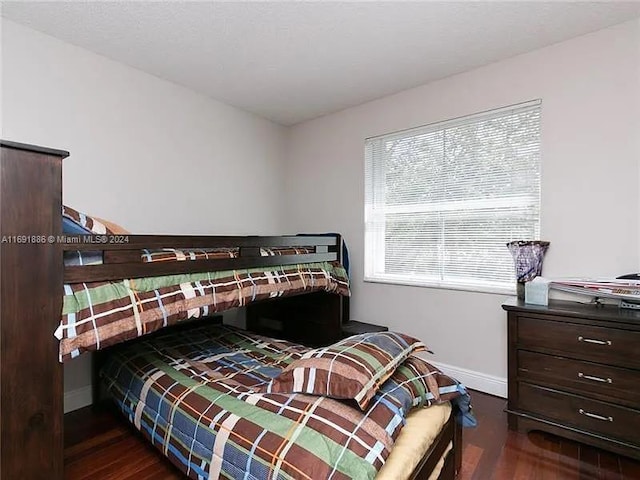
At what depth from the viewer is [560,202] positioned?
2.25 meters

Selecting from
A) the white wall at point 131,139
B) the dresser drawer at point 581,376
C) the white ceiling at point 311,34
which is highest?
the white ceiling at point 311,34

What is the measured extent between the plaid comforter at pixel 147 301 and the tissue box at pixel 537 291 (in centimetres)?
153

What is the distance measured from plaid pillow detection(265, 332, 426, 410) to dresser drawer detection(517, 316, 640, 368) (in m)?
0.97

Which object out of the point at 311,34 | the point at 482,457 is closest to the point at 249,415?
the point at 482,457

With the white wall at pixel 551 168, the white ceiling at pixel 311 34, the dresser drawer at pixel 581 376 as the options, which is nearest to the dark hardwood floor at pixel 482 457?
the dresser drawer at pixel 581 376

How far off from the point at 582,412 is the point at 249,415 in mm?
1805

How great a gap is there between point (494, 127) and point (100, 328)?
109 inches

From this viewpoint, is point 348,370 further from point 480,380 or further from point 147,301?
point 480,380

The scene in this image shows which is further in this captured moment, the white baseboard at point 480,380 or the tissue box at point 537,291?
the white baseboard at point 480,380

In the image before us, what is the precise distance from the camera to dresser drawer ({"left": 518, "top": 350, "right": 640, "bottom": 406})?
1.72 metres

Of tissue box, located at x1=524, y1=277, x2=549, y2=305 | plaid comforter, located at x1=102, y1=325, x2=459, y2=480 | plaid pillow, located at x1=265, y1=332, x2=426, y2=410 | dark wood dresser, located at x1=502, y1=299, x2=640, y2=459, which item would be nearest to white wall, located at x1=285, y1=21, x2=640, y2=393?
tissue box, located at x1=524, y1=277, x2=549, y2=305

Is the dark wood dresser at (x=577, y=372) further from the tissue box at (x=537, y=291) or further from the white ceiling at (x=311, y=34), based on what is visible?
the white ceiling at (x=311, y=34)

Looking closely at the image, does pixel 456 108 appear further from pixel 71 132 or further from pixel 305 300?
pixel 71 132

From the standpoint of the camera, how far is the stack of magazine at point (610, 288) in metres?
1.82
